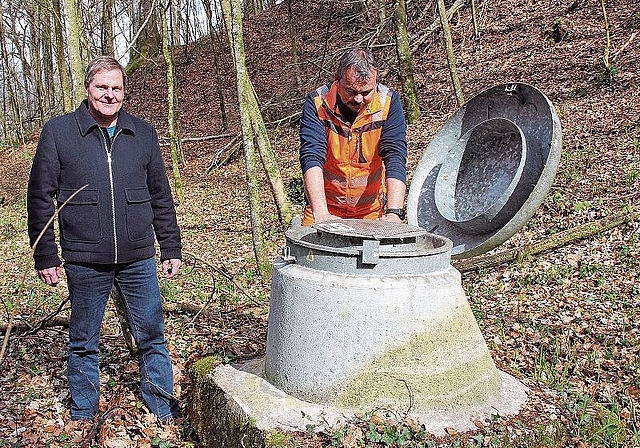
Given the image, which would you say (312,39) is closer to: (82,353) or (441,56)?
(441,56)

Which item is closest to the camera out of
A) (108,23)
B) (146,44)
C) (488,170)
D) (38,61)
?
(488,170)

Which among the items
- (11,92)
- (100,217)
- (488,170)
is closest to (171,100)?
(488,170)

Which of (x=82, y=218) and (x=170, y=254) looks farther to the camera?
(x=170, y=254)

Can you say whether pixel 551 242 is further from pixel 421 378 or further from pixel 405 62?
pixel 405 62

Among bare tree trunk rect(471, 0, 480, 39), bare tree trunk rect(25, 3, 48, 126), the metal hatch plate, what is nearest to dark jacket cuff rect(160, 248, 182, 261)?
the metal hatch plate

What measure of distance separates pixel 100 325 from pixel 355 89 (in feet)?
6.86

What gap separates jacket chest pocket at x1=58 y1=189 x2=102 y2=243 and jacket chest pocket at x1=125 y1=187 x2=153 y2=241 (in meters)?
0.17

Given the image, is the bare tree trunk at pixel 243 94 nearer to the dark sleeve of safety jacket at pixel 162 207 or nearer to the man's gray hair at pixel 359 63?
the dark sleeve of safety jacket at pixel 162 207

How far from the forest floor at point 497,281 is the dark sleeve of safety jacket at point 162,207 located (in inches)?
31.9

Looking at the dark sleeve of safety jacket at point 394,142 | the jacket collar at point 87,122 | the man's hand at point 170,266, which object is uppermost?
the jacket collar at point 87,122

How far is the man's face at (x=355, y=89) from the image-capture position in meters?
3.52

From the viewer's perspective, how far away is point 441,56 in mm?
18281

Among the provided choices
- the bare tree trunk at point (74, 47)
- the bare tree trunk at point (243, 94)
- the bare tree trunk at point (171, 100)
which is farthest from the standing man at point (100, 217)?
the bare tree trunk at point (171, 100)

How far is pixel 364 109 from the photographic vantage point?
3.76 m
